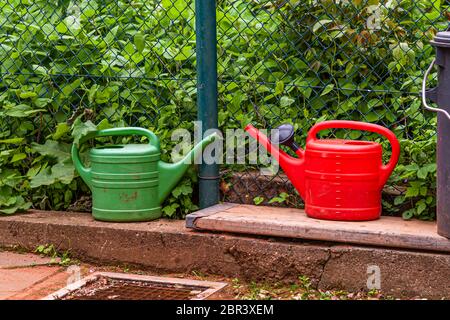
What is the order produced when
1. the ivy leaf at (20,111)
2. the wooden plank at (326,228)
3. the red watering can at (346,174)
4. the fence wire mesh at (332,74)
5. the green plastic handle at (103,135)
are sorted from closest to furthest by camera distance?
1. the wooden plank at (326,228)
2. the red watering can at (346,174)
3. the fence wire mesh at (332,74)
4. the green plastic handle at (103,135)
5. the ivy leaf at (20,111)

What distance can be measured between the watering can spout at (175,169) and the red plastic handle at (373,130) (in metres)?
0.54

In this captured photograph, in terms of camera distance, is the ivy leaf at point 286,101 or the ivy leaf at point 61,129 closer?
the ivy leaf at point 286,101

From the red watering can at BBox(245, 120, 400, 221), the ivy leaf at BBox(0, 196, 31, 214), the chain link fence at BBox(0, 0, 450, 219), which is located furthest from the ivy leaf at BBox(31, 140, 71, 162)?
the red watering can at BBox(245, 120, 400, 221)

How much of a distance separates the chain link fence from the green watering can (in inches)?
4.5

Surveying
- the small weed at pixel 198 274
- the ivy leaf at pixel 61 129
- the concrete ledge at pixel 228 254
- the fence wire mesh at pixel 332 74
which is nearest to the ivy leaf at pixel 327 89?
the fence wire mesh at pixel 332 74

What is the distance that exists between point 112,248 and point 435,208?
1507 mm

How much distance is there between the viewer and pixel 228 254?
4.38m

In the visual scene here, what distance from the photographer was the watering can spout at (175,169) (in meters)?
4.64

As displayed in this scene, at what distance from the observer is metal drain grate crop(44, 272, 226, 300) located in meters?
4.16

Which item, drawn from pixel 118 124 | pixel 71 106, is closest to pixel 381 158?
pixel 118 124

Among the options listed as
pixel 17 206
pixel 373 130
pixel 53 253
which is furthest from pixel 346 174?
pixel 17 206

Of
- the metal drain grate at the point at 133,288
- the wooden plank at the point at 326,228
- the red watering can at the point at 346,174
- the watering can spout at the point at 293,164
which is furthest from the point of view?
the watering can spout at the point at 293,164

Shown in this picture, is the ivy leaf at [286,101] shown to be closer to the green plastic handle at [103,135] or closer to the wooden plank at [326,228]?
the wooden plank at [326,228]
